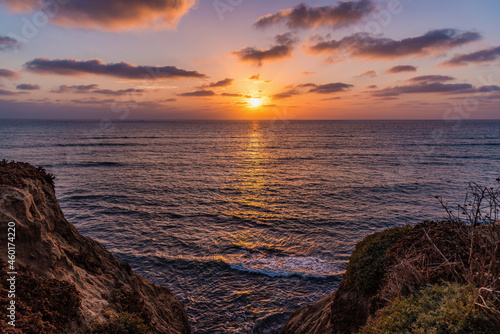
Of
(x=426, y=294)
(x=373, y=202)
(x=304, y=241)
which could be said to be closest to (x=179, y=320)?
(x=426, y=294)

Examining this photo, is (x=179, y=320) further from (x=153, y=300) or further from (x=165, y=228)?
(x=165, y=228)

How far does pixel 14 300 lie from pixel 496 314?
26.4 feet

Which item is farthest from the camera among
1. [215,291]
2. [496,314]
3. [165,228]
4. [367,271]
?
[165,228]

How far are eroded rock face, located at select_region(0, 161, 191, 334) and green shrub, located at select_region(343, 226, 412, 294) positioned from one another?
596 centimetres

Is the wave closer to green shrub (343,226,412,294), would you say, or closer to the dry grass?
green shrub (343,226,412,294)

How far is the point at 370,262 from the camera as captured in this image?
7.95m

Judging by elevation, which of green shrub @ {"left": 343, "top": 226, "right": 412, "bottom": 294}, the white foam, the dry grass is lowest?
the white foam

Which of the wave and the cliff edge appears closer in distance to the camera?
the cliff edge

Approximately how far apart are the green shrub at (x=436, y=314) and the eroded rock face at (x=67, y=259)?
5.57 m

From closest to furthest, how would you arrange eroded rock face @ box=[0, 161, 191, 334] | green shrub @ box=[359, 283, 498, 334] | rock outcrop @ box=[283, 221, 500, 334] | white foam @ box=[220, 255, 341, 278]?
green shrub @ box=[359, 283, 498, 334] < rock outcrop @ box=[283, 221, 500, 334] < eroded rock face @ box=[0, 161, 191, 334] < white foam @ box=[220, 255, 341, 278]

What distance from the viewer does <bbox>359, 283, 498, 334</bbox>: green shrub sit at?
13.7ft

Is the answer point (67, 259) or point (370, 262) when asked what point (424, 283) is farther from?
point (67, 259)

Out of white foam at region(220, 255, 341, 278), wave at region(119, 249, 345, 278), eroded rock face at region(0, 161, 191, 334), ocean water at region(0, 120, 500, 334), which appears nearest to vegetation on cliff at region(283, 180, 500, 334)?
ocean water at region(0, 120, 500, 334)

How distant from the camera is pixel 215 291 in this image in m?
13.5
